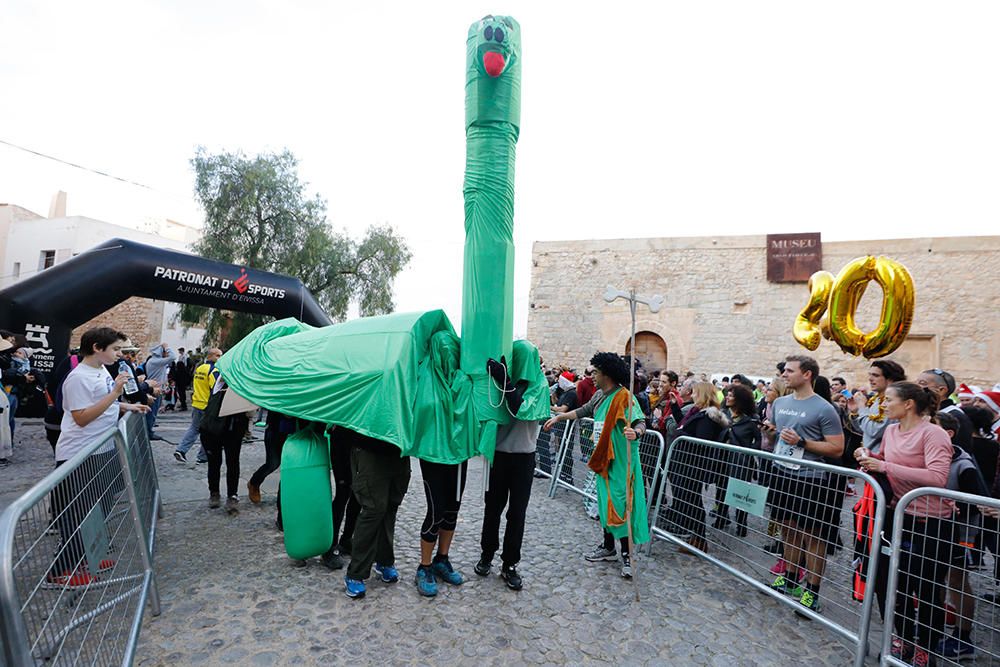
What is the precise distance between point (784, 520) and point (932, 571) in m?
0.96

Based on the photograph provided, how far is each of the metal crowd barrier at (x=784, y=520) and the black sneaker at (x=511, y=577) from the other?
154cm

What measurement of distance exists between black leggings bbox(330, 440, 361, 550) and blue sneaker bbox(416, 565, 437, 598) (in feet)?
2.71

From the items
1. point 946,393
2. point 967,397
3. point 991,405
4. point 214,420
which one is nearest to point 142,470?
point 214,420

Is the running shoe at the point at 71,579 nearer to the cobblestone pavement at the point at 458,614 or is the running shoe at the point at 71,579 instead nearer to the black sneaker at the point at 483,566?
the cobblestone pavement at the point at 458,614

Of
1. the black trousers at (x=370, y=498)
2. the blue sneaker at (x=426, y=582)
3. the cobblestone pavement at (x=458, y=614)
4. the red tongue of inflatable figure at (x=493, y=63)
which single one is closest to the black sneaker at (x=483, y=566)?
the cobblestone pavement at (x=458, y=614)

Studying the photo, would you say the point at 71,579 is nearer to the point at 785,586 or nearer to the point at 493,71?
the point at 493,71

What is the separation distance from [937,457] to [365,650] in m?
3.36

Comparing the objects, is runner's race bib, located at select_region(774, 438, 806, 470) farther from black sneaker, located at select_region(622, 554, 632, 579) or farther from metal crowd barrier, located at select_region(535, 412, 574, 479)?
metal crowd barrier, located at select_region(535, 412, 574, 479)

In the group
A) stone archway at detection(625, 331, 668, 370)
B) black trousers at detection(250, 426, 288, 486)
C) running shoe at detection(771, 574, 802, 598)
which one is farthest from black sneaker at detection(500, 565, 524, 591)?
stone archway at detection(625, 331, 668, 370)

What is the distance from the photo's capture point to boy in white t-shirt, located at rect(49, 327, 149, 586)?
209cm

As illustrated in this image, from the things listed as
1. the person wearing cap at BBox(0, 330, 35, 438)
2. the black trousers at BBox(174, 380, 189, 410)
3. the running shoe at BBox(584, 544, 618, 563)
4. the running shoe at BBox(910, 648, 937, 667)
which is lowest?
the black trousers at BBox(174, 380, 189, 410)

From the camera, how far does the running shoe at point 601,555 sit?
4.46 metres

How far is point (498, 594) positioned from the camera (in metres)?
3.68

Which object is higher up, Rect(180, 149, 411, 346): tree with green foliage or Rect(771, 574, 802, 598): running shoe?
Rect(180, 149, 411, 346): tree with green foliage
